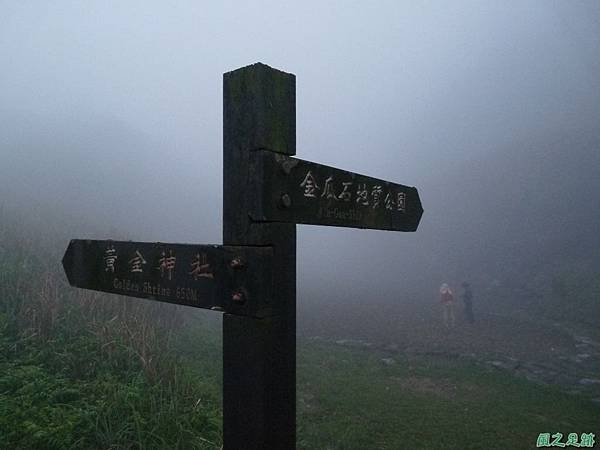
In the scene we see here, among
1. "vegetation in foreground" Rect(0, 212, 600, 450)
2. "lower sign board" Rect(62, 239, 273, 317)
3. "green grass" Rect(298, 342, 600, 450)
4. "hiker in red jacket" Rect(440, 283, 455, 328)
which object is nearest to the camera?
"lower sign board" Rect(62, 239, 273, 317)

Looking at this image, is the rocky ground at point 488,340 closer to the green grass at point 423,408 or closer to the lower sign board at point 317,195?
the green grass at point 423,408

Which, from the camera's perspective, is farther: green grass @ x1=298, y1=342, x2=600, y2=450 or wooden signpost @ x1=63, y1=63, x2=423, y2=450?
green grass @ x1=298, y1=342, x2=600, y2=450

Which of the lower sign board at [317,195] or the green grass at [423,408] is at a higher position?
the lower sign board at [317,195]

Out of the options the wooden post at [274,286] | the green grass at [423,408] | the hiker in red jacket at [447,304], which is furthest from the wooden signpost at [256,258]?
the hiker in red jacket at [447,304]

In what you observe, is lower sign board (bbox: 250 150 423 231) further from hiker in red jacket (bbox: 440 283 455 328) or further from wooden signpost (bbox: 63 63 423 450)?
hiker in red jacket (bbox: 440 283 455 328)

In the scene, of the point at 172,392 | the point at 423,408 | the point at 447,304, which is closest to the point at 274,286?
the point at 172,392

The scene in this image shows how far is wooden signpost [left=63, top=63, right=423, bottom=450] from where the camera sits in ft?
5.46

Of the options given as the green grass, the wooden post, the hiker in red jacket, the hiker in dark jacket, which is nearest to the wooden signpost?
the wooden post

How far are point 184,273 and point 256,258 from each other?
0.43 meters

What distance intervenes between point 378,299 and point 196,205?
29546 mm

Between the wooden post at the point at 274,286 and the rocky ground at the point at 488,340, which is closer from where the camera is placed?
the wooden post at the point at 274,286

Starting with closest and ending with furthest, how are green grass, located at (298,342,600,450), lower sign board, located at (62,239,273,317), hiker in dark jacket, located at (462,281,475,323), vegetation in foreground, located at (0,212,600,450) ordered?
lower sign board, located at (62,239,273,317) < vegetation in foreground, located at (0,212,600,450) < green grass, located at (298,342,600,450) < hiker in dark jacket, located at (462,281,475,323)

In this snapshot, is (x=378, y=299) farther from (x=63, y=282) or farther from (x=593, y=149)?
(x=593, y=149)

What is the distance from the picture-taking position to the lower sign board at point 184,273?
1.62 m
